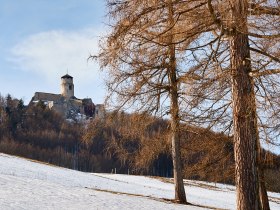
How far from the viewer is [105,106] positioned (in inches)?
564

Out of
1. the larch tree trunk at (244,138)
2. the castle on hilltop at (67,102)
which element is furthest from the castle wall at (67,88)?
the larch tree trunk at (244,138)

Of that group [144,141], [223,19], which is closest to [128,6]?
[223,19]

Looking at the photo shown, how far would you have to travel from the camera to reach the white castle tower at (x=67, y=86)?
149500mm

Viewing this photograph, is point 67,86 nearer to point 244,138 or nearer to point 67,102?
point 67,102

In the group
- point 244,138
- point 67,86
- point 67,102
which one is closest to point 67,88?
point 67,86

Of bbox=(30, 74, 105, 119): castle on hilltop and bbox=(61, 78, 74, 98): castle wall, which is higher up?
bbox=(61, 78, 74, 98): castle wall

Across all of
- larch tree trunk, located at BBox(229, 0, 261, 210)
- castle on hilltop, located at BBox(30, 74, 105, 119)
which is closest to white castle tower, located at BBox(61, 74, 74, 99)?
castle on hilltop, located at BBox(30, 74, 105, 119)

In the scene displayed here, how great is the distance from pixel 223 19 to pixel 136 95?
6847 mm

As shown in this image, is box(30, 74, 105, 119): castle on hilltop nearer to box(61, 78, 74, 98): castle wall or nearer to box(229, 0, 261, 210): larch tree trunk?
box(61, 78, 74, 98): castle wall

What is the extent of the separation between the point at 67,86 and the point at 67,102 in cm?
606

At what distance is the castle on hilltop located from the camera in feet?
477

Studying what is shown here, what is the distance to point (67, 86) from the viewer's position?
494 ft

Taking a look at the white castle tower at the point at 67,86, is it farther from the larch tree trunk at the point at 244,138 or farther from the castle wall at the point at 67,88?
the larch tree trunk at the point at 244,138

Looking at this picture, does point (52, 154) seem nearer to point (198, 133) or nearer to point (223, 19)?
point (198, 133)
